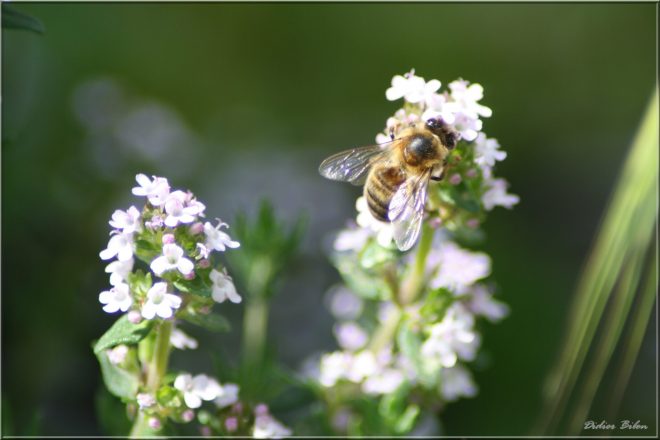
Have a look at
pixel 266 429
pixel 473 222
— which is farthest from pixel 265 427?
pixel 473 222

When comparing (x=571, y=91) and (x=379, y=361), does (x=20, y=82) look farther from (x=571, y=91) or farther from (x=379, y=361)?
(x=571, y=91)

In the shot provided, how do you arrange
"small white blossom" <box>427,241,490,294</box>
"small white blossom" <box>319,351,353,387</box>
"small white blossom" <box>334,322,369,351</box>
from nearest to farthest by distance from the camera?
"small white blossom" <box>427,241,490,294</box>
"small white blossom" <box>319,351,353,387</box>
"small white blossom" <box>334,322,369,351</box>

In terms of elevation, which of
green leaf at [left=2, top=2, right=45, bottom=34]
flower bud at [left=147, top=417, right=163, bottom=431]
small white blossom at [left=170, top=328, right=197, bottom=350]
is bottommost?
flower bud at [left=147, top=417, right=163, bottom=431]

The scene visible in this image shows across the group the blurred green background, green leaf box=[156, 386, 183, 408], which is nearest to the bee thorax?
green leaf box=[156, 386, 183, 408]

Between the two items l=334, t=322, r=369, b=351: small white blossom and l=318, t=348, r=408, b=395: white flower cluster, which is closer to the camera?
l=318, t=348, r=408, b=395: white flower cluster

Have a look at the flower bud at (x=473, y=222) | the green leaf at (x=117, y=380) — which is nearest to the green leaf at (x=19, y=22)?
the green leaf at (x=117, y=380)

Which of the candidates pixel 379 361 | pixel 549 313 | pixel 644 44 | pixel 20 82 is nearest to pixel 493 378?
pixel 549 313

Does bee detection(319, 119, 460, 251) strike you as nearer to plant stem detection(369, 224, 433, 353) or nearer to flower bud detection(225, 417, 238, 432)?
plant stem detection(369, 224, 433, 353)

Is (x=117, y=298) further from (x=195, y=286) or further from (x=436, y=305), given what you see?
(x=436, y=305)

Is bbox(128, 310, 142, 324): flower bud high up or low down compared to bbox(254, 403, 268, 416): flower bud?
up
